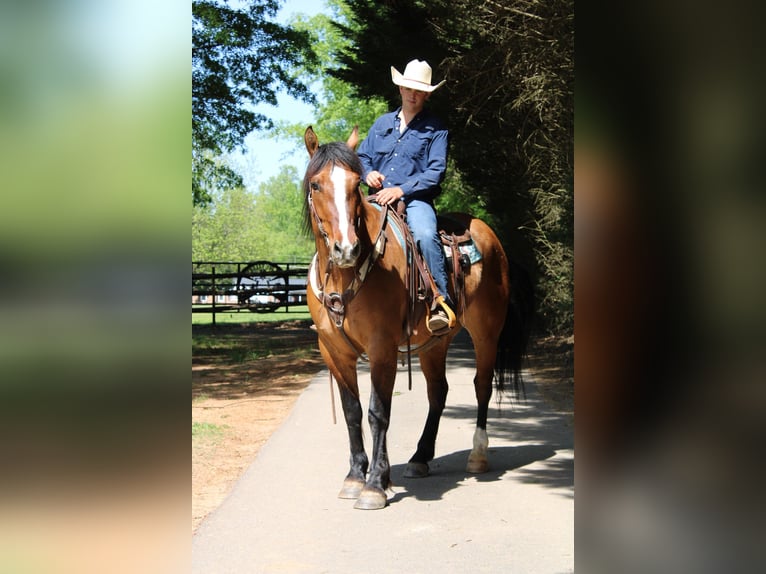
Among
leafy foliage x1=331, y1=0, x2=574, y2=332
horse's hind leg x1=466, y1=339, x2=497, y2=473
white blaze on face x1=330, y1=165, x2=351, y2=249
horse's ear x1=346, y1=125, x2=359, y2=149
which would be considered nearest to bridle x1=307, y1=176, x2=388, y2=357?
white blaze on face x1=330, y1=165, x2=351, y2=249

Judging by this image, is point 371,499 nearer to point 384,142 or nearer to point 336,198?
point 336,198

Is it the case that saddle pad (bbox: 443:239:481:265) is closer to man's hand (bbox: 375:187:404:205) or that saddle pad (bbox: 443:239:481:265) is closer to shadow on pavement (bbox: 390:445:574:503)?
man's hand (bbox: 375:187:404:205)

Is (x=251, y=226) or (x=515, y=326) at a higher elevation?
(x=251, y=226)

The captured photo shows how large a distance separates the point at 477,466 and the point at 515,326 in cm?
168

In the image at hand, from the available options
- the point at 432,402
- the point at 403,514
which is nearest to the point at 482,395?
the point at 432,402

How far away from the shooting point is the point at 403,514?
19.3ft

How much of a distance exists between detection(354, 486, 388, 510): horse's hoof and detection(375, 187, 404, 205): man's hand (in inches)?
86.8

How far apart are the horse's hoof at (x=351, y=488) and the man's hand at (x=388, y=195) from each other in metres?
2.18

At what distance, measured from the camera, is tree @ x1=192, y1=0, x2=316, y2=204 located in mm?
16375

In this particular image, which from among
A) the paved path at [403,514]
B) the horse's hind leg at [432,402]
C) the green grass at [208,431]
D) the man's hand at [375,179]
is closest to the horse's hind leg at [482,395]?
the paved path at [403,514]
